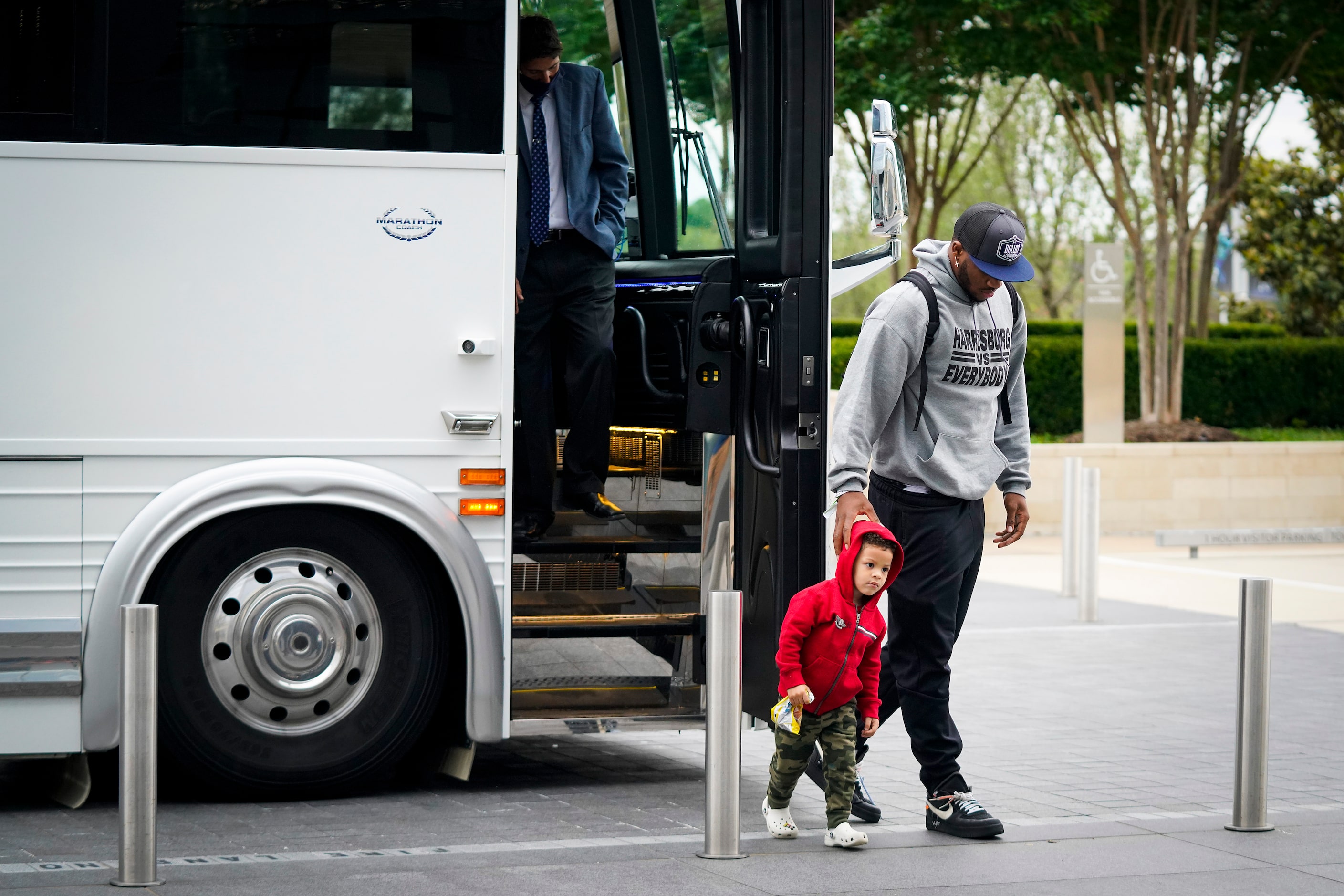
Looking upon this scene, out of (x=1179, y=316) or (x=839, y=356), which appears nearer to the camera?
(x=1179, y=316)

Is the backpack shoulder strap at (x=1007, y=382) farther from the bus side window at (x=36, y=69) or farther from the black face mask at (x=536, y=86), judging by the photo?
the bus side window at (x=36, y=69)

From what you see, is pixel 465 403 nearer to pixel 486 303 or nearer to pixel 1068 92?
pixel 486 303

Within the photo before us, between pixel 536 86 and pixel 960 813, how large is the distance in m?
3.15

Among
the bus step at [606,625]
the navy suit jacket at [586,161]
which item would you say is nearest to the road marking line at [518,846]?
the bus step at [606,625]

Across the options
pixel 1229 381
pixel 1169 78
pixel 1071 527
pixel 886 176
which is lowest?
pixel 1071 527

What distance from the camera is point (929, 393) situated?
224 inches

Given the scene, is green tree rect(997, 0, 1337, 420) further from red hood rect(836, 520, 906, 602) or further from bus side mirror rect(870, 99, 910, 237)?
red hood rect(836, 520, 906, 602)

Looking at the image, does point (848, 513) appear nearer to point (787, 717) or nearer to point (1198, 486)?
point (787, 717)

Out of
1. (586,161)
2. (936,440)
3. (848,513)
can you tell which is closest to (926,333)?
(936,440)

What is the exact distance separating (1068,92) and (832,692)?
18.3 m

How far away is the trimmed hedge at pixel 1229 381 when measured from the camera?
22.6 m

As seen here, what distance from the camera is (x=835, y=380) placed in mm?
22203

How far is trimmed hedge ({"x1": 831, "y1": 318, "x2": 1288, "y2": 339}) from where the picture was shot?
24.4m

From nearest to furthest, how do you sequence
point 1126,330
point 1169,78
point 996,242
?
point 996,242, point 1169,78, point 1126,330
